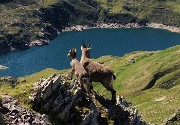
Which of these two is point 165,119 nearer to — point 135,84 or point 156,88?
point 156,88

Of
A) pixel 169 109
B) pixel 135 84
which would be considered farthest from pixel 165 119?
pixel 135 84

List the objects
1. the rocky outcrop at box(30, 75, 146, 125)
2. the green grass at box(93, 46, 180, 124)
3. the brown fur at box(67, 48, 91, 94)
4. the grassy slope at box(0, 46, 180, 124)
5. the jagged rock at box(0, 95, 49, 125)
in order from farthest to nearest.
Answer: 1. the green grass at box(93, 46, 180, 124)
2. the grassy slope at box(0, 46, 180, 124)
3. the brown fur at box(67, 48, 91, 94)
4. the rocky outcrop at box(30, 75, 146, 125)
5. the jagged rock at box(0, 95, 49, 125)

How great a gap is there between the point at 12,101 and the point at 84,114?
5788 millimetres

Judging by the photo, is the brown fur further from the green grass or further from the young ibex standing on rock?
the green grass

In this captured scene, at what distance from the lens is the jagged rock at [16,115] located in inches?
966

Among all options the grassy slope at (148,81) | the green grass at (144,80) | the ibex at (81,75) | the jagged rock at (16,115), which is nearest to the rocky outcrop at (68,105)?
the ibex at (81,75)

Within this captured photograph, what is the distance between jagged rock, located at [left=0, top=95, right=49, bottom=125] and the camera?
24.5m

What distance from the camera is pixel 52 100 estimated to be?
28328mm

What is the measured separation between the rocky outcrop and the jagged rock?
5.16ft

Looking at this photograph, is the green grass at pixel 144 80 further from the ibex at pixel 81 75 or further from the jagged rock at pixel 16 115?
the jagged rock at pixel 16 115

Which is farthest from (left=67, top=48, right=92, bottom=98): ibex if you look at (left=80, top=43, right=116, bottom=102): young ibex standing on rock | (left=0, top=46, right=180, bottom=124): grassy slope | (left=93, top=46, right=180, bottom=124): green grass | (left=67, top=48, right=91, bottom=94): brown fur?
(left=93, top=46, right=180, bottom=124): green grass

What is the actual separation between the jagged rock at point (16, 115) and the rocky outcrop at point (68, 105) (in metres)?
1.57

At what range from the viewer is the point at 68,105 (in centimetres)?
2891

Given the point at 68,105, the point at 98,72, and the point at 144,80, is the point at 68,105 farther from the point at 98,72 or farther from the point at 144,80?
the point at 144,80
